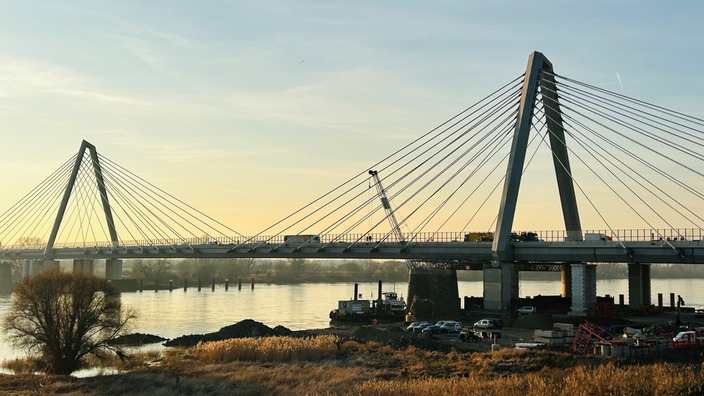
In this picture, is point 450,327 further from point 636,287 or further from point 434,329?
point 636,287

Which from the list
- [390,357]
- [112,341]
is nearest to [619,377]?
[390,357]

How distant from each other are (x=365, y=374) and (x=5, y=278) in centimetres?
13430

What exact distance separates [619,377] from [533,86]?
136 ft

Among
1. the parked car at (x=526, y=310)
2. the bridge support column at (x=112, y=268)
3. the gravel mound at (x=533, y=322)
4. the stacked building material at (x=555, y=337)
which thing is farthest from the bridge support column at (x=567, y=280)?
the bridge support column at (x=112, y=268)

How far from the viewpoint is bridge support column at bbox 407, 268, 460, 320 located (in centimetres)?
6838

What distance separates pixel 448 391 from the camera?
88.4ft

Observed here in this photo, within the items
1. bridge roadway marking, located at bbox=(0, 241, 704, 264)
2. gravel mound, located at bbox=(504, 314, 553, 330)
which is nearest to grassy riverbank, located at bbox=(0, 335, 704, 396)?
gravel mound, located at bbox=(504, 314, 553, 330)

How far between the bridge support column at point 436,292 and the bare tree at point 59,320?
35.0 m

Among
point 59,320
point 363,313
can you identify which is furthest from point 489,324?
point 59,320

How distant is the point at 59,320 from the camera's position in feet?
136

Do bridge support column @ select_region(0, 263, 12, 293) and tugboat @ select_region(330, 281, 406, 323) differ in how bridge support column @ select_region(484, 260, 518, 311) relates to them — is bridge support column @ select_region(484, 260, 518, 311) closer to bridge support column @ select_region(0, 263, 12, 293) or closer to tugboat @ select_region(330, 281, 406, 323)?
tugboat @ select_region(330, 281, 406, 323)

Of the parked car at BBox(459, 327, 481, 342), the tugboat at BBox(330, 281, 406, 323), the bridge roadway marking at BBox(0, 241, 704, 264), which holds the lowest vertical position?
the tugboat at BBox(330, 281, 406, 323)

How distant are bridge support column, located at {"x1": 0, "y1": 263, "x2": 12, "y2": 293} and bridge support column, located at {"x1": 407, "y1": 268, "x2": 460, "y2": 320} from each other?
353 feet

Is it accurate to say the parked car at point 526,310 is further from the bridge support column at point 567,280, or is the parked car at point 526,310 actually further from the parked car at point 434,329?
the bridge support column at point 567,280
